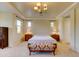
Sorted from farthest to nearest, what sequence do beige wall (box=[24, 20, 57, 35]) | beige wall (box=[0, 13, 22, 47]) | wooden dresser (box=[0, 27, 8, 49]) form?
beige wall (box=[24, 20, 57, 35]), beige wall (box=[0, 13, 22, 47]), wooden dresser (box=[0, 27, 8, 49])

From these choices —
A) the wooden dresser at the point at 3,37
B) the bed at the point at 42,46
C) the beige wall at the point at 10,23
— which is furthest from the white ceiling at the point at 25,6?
the bed at the point at 42,46

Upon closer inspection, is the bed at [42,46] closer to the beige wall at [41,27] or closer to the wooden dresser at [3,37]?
the wooden dresser at [3,37]

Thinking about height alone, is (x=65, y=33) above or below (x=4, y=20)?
below

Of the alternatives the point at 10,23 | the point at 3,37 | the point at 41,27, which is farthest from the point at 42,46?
the point at 41,27

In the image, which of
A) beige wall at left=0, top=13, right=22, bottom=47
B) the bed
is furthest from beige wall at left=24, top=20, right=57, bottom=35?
the bed

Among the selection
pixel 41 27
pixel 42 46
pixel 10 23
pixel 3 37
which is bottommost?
pixel 42 46

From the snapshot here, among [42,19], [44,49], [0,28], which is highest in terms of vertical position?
[42,19]

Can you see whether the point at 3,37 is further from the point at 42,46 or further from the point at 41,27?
the point at 41,27

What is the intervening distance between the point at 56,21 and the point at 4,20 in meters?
6.67

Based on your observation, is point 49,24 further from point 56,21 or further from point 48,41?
point 48,41

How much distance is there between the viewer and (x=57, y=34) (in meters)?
13.1

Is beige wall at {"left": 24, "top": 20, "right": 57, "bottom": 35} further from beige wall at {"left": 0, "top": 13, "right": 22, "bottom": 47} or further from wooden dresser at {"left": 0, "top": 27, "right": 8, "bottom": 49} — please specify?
wooden dresser at {"left": 0, "top": 27, "right": 8, "bottom": 49}

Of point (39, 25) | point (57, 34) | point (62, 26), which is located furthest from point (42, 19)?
point (62, 26)

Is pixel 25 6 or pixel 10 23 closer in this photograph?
pixel 25 6
